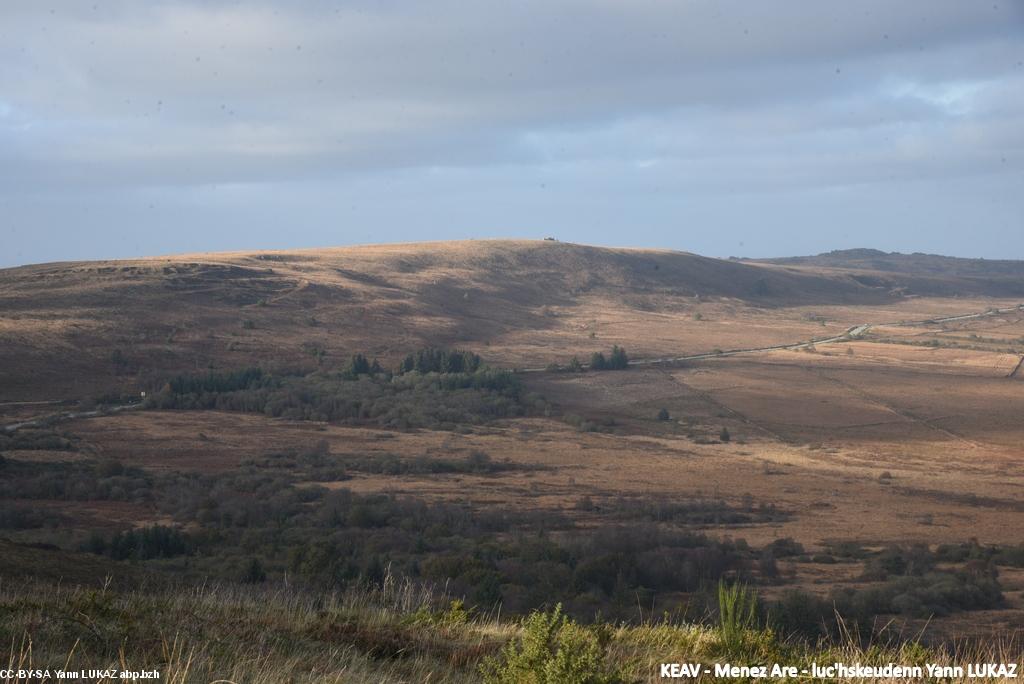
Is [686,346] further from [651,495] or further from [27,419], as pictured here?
[27,419]

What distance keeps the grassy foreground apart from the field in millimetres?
4377

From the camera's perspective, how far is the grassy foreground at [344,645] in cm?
469

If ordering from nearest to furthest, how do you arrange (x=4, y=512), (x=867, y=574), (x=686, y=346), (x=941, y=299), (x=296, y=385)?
(x=867, y=574)
(x=4, y=512)
(x=296, y=385)
(x=686, y=346)
(x=941, y=299)

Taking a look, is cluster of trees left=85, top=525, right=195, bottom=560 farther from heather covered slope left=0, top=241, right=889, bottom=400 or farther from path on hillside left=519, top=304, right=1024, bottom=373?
path on hillside left=519, top=304, right=1024, bottom=373

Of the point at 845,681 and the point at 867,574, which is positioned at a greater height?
the point at 845,681

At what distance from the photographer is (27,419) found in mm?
32375

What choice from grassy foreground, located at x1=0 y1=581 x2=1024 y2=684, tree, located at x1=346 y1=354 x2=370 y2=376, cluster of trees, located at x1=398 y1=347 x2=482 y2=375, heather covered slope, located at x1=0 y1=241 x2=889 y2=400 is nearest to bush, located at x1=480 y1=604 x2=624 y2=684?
grassy foreground, located at x1=0 y1=581 x2=1024 y2=684

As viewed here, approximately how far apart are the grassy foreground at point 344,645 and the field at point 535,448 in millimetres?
4377

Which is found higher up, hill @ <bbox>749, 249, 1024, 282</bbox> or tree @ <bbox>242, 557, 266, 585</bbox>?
hill @ <bbox>749, 249, 1024, 282</bbox>

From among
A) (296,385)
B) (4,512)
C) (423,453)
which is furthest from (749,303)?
(4,512)

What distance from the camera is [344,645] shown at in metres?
5.88

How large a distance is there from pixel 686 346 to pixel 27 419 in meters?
42.1

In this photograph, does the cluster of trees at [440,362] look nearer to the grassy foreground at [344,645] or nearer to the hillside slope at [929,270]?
the grassy foreground at [344,645]

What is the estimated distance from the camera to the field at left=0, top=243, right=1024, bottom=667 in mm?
15845
